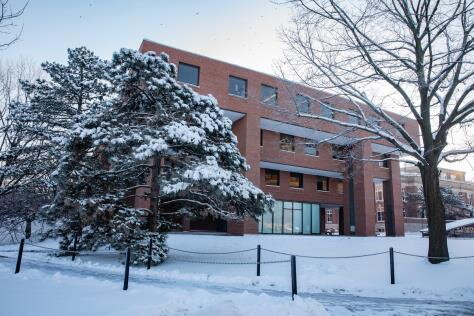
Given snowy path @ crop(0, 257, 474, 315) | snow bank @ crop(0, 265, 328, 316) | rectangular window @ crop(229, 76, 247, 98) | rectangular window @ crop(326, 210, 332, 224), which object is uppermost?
rectangular window @ crop(229, 76, 247, 98)

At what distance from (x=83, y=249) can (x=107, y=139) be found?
5039 millimetres

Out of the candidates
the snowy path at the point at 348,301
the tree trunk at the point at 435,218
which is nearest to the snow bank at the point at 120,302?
the snowy path at the point at 348,301

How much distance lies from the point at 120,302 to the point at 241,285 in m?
4.18

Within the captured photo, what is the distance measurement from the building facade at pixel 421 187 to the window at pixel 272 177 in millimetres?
30690

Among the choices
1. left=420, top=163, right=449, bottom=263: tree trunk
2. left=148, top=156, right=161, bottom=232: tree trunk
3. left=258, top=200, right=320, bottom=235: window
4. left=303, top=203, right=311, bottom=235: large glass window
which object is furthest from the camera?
left=303, top=203, right=311, bottom=235: large glass window

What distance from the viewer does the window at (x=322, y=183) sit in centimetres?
3434

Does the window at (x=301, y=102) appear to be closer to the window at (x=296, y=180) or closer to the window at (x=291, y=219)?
the window at (x=291, y=219)

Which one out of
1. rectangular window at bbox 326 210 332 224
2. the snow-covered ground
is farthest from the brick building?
rectangular window at bbox 326 210 332 224

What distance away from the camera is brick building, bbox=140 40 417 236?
2558 cm

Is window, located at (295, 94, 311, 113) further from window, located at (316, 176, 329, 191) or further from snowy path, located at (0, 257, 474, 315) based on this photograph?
window, located at (316, 176, 329, 191)

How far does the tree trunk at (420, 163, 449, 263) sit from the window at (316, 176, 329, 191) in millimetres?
20673

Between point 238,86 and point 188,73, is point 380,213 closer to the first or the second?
point 238,86

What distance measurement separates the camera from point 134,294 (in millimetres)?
7789

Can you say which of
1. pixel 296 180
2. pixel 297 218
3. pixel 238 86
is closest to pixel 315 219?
pixel 297 218
